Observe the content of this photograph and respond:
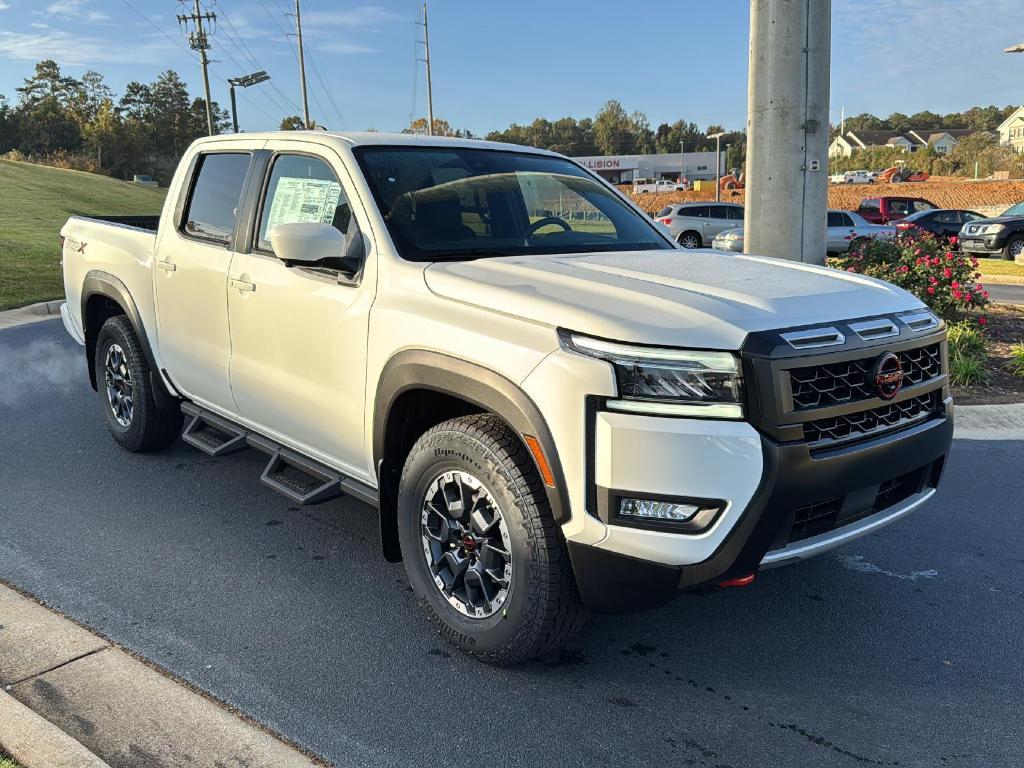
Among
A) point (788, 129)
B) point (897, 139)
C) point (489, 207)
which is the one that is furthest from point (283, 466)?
point (897, 139)

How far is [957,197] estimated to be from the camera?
4666 cm

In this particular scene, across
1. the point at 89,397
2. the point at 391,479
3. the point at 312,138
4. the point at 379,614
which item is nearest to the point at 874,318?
the point at 391,479

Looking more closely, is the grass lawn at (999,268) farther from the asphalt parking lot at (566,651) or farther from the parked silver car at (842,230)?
the asphalt parking lot at (566,651)

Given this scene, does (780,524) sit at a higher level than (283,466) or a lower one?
higher

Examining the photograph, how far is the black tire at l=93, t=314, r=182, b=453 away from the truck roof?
57.3 inches

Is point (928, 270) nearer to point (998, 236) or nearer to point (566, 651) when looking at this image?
point (566, 651)

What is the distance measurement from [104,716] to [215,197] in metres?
2.84

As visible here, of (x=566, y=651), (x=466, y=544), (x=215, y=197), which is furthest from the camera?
(x=215, y=197)

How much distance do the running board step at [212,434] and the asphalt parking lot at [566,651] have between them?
37 centimetres

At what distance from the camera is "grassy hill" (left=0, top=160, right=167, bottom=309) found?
1418 centimetres

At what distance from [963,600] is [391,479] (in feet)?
8.16

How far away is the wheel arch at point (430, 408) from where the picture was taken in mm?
2873

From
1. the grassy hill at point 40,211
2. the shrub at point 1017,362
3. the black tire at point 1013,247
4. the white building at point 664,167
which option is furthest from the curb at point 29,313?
the white building at point 664,167

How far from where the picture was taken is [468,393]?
311 cm
